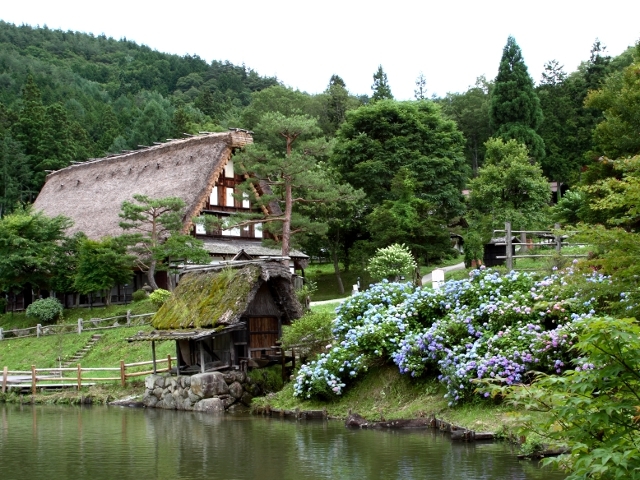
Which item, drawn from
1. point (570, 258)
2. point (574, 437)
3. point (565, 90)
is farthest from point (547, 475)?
point (565, 90)

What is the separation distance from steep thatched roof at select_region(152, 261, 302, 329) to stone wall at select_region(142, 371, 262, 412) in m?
1.54

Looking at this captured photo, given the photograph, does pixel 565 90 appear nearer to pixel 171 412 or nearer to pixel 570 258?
pixel 570 258

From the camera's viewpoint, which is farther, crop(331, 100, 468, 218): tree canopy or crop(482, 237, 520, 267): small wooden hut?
crop(331, 100, 468, 218): tree canopy

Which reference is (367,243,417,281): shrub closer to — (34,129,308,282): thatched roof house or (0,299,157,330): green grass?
(34,129,308,282): thatched roof house

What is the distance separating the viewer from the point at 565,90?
60.6m

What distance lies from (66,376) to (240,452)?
16.5 m

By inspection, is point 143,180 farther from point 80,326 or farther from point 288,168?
point 288,168

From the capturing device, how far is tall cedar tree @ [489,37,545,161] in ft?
174

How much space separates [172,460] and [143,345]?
16176 millimetres

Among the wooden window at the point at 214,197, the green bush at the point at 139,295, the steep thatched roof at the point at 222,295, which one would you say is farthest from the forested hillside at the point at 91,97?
the steep thatched roof at the point at 222,295

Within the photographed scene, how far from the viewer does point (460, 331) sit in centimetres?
1936

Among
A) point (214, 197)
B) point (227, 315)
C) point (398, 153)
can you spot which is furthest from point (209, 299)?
point (398, 153)

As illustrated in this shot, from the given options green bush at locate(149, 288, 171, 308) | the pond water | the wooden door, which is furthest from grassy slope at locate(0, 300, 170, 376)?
the pond water

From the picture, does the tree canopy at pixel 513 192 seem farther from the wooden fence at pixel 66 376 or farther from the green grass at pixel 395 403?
the green grass at pixel 395 403
